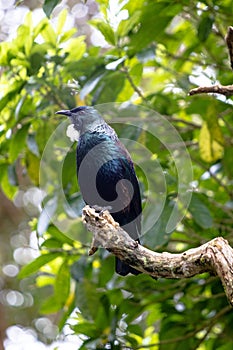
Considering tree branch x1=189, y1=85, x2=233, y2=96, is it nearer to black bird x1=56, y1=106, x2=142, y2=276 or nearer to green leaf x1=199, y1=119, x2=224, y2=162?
black bird x1=56, y1=106, x2=142, y2=276

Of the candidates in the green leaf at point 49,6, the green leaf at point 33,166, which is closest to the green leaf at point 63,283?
the green leaf at point 33,166

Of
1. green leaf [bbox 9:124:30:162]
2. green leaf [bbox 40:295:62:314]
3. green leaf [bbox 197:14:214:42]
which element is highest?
green leaf [bbox 197:14:214:42]

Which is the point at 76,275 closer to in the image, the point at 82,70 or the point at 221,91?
the point at 82,70

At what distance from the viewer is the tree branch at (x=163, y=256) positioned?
241 centimetres

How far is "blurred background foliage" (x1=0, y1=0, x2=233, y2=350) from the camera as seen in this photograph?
12.7ft

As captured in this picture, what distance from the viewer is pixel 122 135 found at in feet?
12.9

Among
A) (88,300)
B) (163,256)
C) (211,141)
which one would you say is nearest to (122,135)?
(211,141)

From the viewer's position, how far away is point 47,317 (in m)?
8.86

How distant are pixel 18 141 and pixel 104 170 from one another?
149cm

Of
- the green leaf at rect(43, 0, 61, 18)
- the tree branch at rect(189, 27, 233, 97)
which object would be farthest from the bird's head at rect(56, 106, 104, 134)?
the green leaf at rect(43, 0, 61, 18)

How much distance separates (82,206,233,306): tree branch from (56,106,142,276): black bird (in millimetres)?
152

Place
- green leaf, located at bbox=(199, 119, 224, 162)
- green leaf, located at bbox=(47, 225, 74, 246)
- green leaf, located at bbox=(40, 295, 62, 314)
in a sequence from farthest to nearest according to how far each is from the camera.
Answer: green leaf, located at bbox=(40, 295, 62, 314)
green leaf, located at bbox=(47, 225, 74, 246)
green leaf, located at bbox=(199, 119, 224, 162)

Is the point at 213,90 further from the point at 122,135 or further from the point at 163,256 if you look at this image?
the point at 122,135

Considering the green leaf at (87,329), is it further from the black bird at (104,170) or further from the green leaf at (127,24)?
the green leaf at (127,24)
